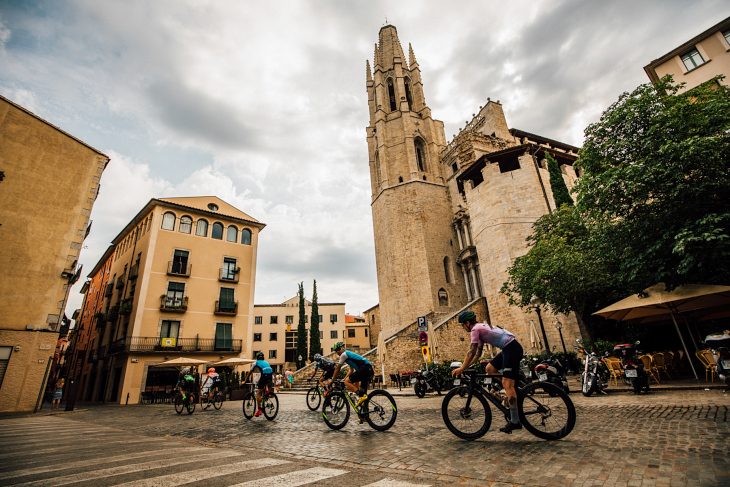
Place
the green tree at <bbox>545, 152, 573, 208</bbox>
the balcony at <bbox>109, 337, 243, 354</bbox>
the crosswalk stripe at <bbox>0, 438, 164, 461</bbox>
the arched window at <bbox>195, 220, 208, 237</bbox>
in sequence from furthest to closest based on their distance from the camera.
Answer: the arched window at <bbox>195, 220, 208, 237</bbox> → the green tree at <bbox>545, 152, 573, 208</bbox> → the balcony at <bbox>109, 337, 243, 354</bbox> → the crosswalk stripe at <bbox>0, 438, 164, 461</bbox>

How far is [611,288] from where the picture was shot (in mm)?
15531

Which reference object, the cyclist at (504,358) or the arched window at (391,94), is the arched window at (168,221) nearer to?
the cyclist at (504,358)

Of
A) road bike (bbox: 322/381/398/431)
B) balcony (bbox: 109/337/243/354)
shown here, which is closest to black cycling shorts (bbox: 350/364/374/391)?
road bike (bbox: 322/381/398/431)

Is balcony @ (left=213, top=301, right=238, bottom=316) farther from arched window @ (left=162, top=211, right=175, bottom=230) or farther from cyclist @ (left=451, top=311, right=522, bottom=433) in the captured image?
cyclist @ (left=451, top=311, right=522, bottom=433)

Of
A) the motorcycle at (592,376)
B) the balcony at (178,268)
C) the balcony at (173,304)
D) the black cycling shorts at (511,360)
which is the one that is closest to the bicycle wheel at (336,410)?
the black cycling shorts at (511,360)

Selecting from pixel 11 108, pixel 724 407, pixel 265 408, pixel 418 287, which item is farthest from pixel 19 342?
pixel 418 287

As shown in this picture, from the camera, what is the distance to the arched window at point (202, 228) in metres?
23.3

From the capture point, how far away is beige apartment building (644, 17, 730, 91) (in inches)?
694

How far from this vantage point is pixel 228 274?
23.5 m

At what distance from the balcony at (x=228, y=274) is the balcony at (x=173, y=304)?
8.43 ft

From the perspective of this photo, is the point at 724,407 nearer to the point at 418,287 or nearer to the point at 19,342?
the point at 19,342

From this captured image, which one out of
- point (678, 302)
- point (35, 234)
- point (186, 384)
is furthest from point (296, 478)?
point (35, 234)

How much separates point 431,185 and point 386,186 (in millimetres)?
4295

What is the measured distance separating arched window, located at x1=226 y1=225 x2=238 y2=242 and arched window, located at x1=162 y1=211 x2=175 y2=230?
3470 mm
